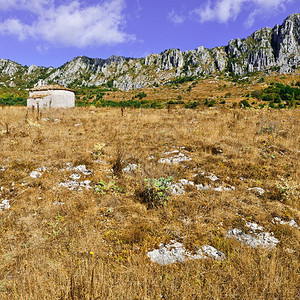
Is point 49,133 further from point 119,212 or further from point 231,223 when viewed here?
point 231,223

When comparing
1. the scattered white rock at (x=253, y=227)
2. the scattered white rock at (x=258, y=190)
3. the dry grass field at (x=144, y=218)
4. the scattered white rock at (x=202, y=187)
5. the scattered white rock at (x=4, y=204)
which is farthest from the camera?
the scattered white rock at (x=202, y=187)

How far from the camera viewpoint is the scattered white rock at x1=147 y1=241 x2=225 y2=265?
112 inches

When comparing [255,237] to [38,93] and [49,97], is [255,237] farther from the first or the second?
[38,93]

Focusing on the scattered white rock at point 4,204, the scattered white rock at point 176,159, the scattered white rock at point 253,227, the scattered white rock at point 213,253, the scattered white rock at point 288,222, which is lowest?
the scattered white rock at point 213,253

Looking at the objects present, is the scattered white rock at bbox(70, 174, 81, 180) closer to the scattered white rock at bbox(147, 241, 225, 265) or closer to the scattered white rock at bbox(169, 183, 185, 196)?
the scattered white rock at bbox(169, 183, 185, 196)

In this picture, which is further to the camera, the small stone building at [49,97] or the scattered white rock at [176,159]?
the small stone building at [49,97]

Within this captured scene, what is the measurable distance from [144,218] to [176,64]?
163 m

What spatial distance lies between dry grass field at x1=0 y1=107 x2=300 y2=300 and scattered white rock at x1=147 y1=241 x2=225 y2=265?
9cm

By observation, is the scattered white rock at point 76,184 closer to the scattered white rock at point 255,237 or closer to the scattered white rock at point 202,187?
the scattered white rock at point 202,187

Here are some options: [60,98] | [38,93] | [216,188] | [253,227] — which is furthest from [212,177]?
[38,93]

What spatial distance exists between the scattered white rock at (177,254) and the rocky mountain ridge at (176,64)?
131015mm

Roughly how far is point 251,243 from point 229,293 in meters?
1.25

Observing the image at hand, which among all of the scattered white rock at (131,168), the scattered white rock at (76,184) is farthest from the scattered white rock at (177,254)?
the scattered white rock at (131,168)

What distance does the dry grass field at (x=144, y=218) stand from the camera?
7.62ft
